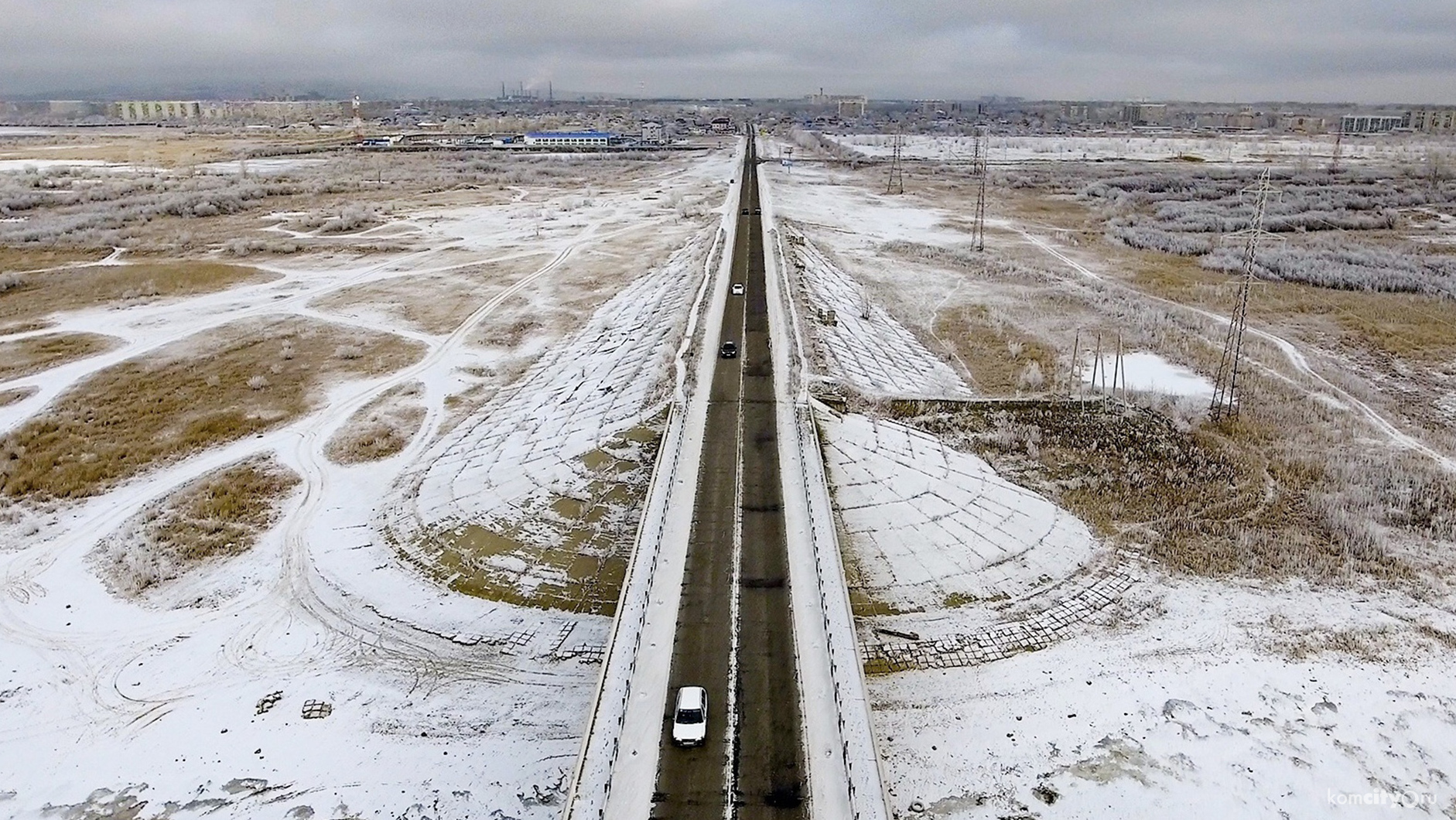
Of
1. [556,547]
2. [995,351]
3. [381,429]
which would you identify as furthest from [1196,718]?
[381,429]

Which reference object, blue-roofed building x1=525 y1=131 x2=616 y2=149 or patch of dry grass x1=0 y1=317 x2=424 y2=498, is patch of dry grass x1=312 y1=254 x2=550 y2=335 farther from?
blue-roofed building x1=525 y1=131 x2=616 y2=149

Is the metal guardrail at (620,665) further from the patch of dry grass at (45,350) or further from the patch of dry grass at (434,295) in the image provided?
the patch of dry grass at (45,350)

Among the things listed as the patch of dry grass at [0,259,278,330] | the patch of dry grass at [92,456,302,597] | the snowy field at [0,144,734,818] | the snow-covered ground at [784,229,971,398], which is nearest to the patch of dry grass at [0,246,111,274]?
the patch of dry grass at [0,259,278,330]

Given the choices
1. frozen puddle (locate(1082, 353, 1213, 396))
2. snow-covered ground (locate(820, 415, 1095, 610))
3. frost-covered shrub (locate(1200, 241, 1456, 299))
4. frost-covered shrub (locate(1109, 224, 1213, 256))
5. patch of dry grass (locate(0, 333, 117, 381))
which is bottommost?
snow-covered ground (locate(820, 415, 1095, 610))

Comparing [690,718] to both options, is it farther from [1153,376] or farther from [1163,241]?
[1163,241]

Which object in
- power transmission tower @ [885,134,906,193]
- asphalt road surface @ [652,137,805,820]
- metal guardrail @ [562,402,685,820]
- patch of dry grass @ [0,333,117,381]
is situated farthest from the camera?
power transmission tower @ [885,134,906,193]

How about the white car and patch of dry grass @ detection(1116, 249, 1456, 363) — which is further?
patch of dry grass @ detection(1116, 249, 1456, 363)
